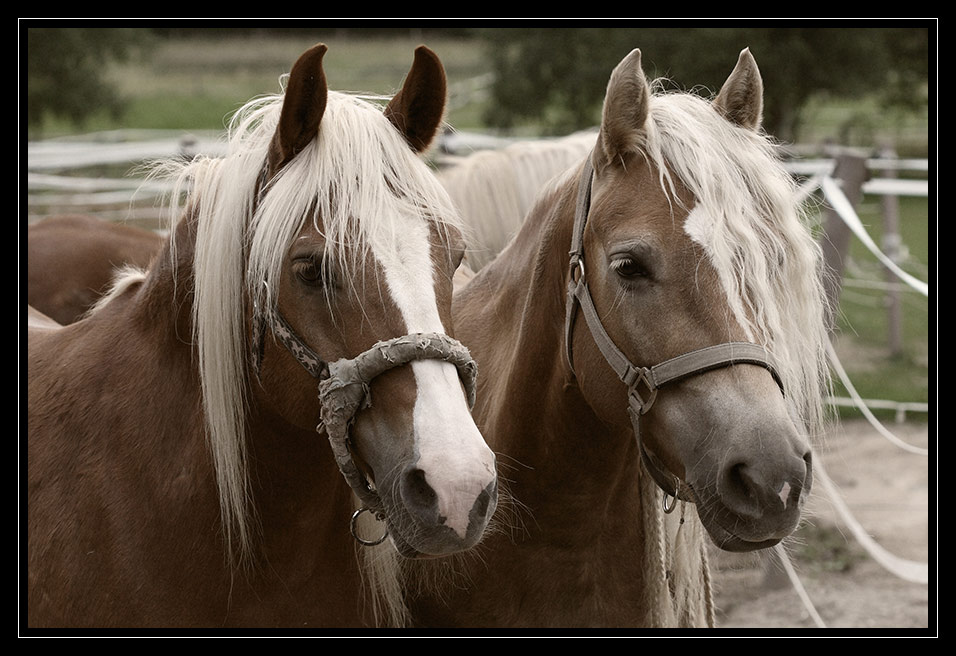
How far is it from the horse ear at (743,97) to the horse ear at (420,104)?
70 cm

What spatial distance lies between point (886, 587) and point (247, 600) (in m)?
3.78

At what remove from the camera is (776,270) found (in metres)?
1.91

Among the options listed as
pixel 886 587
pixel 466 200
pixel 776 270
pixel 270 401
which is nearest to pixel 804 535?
pixel 886 587

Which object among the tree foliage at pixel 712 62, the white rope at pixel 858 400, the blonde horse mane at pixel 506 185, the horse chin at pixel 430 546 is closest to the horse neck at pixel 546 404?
the horse chin at pixel 430 546

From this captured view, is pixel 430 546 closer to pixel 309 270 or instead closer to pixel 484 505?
pixel 484 505

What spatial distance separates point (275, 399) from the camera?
1.93 meters

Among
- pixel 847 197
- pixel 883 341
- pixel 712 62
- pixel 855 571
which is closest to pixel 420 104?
pixel 847 197

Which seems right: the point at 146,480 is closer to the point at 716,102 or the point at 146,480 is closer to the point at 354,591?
the point at 354,591

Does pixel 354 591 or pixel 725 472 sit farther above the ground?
pixel 725 472

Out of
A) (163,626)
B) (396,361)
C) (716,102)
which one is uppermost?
(716,102)

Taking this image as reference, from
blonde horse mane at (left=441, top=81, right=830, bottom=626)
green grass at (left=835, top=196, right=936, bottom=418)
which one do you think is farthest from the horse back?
green grass at (left=835, top=196, right=936, bottom=418)

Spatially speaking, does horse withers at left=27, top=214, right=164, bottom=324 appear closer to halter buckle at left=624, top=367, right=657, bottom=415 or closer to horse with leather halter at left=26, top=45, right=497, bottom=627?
horse with leather halter at left=26, top=45, right=497, bottom=627

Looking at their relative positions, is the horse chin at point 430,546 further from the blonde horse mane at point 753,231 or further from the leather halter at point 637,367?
the blonde horse mane at point 753,231

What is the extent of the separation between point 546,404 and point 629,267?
56 cm
